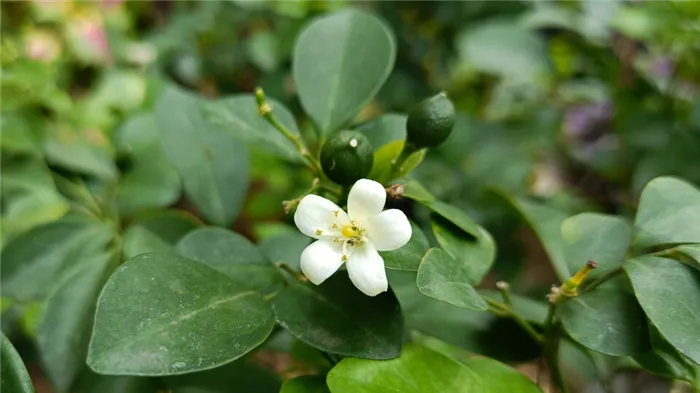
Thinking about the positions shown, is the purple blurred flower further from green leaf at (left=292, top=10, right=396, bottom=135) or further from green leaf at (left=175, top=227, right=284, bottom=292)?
green leaf at (left=175, top=227, right=284, bottom=292)

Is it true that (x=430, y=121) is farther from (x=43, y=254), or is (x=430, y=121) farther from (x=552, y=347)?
(x=43, y=254)

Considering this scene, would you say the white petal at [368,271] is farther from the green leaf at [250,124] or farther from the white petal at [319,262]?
the green leaf at [250,124]

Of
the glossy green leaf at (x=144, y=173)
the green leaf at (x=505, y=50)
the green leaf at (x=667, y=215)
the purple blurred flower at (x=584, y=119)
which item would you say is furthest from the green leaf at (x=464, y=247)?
the purple blurred flower at (x=584, y=119)

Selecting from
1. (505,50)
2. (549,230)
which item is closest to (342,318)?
(549,230)

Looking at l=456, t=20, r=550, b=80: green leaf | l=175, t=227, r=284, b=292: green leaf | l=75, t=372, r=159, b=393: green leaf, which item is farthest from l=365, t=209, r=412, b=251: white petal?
l=456, t=20, r=550, b=80: green leaf

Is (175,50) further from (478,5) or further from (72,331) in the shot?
(72,331)

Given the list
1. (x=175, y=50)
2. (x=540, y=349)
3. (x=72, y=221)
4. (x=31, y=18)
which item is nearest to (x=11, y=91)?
(x=175, y=50)
